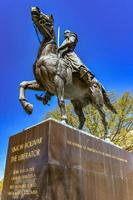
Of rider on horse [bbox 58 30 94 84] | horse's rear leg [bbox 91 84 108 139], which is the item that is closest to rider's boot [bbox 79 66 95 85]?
rider on horse [bbox 58 30 94 84]

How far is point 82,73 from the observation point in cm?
748

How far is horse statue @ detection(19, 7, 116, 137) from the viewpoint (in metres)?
6.59

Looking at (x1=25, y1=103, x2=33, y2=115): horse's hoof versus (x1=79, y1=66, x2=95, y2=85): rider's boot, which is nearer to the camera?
(x1=25, y1=103, x2=33, y2=115): horse's hoof

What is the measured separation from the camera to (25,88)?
691 cm

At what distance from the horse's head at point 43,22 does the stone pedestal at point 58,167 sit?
10.5 feet

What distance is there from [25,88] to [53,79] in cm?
95

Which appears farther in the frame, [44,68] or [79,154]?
[44,68]

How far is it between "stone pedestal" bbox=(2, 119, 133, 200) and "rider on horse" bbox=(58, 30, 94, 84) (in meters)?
2.21

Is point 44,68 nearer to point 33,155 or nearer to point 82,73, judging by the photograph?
point 82,73

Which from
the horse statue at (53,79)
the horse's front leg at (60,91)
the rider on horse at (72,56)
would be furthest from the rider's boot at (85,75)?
the horse's front leg at (60,91)

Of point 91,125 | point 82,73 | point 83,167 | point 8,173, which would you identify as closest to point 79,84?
point 82,73

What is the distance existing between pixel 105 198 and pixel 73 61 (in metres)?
4.28

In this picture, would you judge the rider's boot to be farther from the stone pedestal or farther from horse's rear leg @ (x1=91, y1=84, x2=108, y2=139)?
the stone pedestal

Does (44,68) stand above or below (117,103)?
below
